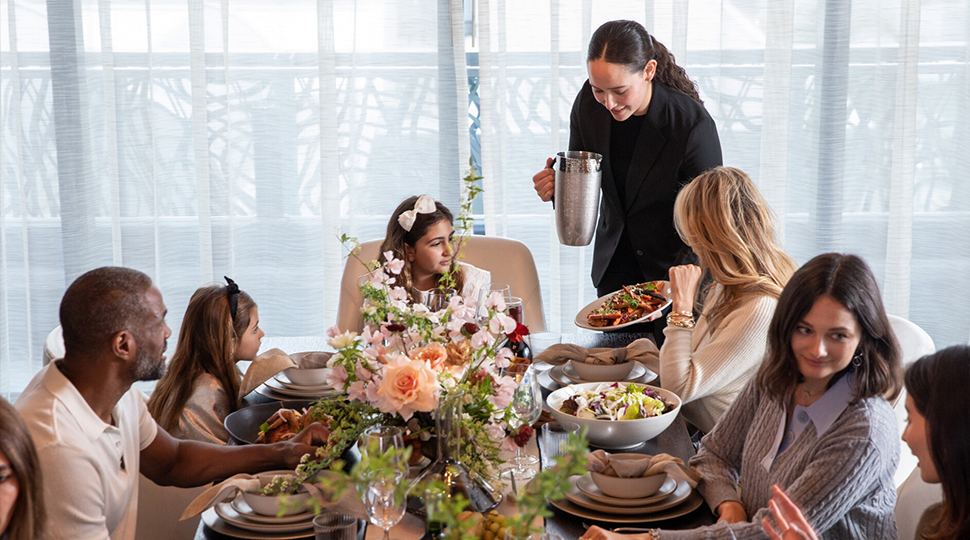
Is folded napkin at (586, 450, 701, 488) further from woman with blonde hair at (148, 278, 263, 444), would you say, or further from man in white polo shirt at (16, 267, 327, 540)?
woman with blonde hair at (148, 278, 263, 444)

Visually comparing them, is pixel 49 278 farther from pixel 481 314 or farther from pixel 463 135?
pixel 481 314

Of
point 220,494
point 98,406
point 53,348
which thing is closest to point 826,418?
point 220,494

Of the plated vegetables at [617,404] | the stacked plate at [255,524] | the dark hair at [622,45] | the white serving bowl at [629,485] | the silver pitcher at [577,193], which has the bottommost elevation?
the stacked plate at [255,524]

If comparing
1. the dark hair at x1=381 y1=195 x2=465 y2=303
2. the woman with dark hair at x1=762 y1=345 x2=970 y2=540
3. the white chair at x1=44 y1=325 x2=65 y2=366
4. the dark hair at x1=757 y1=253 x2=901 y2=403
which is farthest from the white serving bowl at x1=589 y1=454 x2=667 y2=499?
the white chair at x1=44 y1=325 x2=65 y2=366

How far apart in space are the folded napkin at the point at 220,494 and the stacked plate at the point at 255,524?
0.7 inches

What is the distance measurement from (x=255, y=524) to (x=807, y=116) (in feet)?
9.55

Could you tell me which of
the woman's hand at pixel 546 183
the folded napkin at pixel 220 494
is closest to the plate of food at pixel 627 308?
the woman's hand at pixel 546 183

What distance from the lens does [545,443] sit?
4.95 ft

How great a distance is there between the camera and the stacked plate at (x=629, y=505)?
140cm

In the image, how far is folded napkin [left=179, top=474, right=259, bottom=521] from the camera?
4.56ft

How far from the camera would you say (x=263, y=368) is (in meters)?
2.03

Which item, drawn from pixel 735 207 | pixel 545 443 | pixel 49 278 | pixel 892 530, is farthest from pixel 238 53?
pixel 892 530

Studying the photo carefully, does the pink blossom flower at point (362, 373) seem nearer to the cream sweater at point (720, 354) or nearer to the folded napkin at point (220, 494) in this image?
the folded napkin at point (220, 494)

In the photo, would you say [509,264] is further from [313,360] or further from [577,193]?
[313,360]
